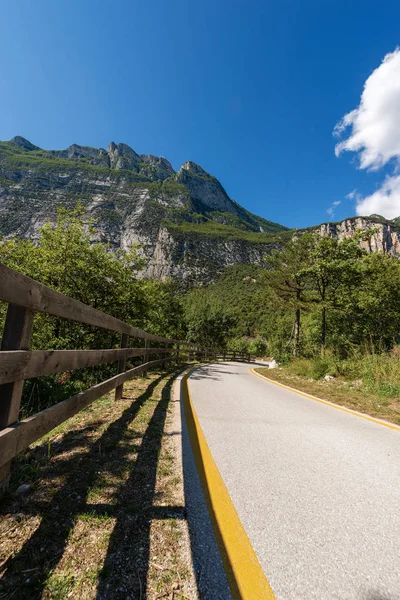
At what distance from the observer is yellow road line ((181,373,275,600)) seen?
131 centimetres

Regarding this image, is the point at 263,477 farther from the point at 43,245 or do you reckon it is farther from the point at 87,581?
the point at 43,245

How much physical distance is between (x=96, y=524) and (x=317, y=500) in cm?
164

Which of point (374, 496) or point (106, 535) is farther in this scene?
point (374, 496)

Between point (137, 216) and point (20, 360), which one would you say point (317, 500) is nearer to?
point (20, 360)

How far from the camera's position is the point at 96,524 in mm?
1677

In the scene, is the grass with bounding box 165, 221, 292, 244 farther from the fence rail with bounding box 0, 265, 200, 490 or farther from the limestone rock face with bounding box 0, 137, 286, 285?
the fence rail with bounding box 0, 265, 200, 490

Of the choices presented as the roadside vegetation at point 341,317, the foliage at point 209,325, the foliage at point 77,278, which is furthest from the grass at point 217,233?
the foliage at point 77,278

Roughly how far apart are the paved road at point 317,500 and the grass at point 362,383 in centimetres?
198

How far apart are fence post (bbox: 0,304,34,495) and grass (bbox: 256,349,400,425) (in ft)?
18.9

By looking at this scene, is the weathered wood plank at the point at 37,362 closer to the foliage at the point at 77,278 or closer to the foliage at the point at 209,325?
the foliage at the point at 77,278

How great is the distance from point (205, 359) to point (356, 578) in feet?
80.1

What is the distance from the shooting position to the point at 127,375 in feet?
15.6

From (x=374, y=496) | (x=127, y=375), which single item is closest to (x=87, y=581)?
(x=374, y=496)

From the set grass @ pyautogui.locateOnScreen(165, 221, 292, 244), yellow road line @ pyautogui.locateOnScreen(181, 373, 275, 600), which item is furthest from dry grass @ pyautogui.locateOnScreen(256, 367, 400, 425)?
grass @ pyautogui.locateOnScreen(165, 221, 292, 244)
